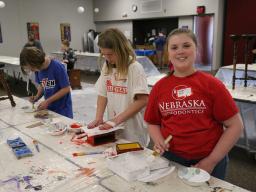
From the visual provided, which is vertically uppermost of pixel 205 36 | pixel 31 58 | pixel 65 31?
pixel 65 31

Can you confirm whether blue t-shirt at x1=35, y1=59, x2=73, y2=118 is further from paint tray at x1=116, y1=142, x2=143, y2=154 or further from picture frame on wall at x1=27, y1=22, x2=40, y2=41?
picture frame on wall at x1=27, y1=22, x2=40, y2=41

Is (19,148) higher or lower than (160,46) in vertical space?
lower

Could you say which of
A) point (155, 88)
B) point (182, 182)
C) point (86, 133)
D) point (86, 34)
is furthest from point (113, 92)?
point (86, 34)

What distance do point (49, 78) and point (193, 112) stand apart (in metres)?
1.34

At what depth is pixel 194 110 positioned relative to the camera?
110cm

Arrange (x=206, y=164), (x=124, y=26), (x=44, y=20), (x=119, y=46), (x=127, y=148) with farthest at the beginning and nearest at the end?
1. (x=124, y=26)
2. (x=44, y=20)
3. (x=119, y=46)
4. (x=127, y=148)
5. (x=206, y=164)

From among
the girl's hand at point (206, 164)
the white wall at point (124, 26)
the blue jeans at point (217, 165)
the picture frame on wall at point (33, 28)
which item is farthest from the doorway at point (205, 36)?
the girl's hand at point (206, 164)

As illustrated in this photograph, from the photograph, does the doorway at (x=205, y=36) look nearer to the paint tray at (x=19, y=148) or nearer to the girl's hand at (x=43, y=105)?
the girl's hand at (x=43, y=105)

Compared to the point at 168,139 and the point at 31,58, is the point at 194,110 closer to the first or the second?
the point at 168,139

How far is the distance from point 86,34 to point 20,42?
8.66 ft

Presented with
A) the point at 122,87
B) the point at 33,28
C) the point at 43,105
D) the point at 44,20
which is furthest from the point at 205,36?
the point at 122,87

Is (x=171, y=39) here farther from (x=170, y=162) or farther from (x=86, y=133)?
(x=86, y=133)

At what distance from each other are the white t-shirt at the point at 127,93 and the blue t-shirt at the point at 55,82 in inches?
19.3

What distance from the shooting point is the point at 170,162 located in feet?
3.77
